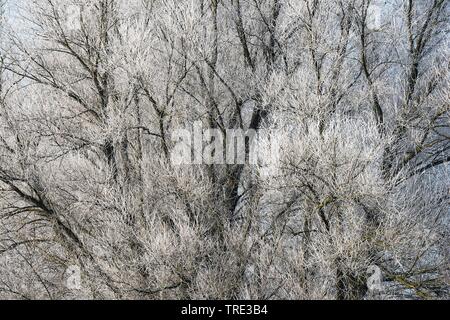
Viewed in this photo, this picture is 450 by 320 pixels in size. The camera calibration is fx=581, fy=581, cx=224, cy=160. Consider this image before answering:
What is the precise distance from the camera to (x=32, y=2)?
12.0 m

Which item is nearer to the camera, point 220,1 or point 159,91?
point 159,91

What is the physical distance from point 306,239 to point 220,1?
6149 millimetres

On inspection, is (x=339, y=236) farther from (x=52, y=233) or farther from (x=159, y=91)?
(x=52, y=233)

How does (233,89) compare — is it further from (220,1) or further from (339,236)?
(339,236)

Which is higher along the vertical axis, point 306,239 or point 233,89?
point 233,89

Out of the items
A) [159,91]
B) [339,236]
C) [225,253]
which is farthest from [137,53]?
[339,236]

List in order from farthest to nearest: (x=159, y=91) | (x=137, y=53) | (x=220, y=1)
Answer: (x=220, y=1)
(x=159, y=91)
(x=137, y=53)

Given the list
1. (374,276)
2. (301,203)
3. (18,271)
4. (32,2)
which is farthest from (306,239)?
(32,2)

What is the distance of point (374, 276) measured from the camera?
34.6 ft
